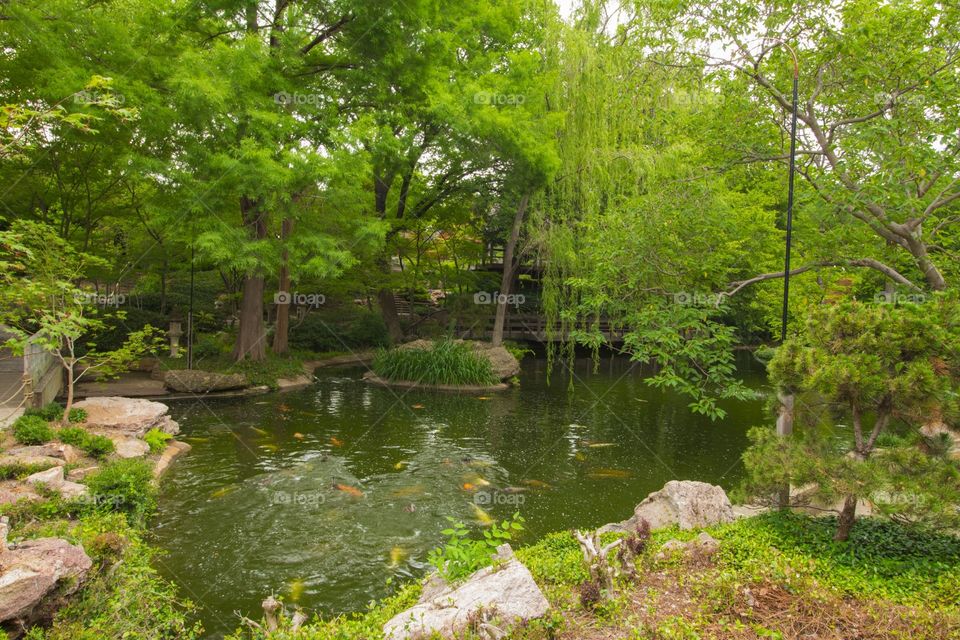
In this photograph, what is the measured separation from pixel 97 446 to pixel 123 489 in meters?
1.95

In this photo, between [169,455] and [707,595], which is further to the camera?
[169,455]

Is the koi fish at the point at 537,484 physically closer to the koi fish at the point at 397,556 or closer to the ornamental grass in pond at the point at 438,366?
the koi fish at the point at 397,556

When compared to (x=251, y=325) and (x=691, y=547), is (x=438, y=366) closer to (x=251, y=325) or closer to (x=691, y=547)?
(x=251, y=325)

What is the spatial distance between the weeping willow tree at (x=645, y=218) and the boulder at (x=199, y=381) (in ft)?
27.1

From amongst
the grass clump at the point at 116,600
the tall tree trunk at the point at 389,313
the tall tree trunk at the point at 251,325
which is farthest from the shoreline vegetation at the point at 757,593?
the tall tree trunk at the point at 389,313

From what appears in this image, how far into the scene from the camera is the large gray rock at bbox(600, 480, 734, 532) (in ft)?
20.3

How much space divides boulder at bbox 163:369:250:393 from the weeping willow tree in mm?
8273

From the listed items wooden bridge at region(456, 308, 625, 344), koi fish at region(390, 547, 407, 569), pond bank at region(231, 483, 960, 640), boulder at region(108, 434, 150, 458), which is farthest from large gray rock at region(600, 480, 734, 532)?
wooden bridge at region(456, 308, 625, 344)

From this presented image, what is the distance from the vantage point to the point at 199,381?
44.6ft

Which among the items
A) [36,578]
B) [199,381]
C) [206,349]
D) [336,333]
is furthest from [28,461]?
[336,333]

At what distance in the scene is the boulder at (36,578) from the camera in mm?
3723

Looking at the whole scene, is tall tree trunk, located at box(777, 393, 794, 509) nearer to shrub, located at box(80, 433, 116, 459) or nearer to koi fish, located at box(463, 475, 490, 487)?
koi fish, located at box(463, 475, 490, 487)

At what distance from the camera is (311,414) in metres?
12.3

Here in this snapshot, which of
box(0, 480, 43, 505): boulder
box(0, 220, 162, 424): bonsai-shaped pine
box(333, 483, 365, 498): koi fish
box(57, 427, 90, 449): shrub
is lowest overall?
box(333, 483, 365, 498): koi fish
